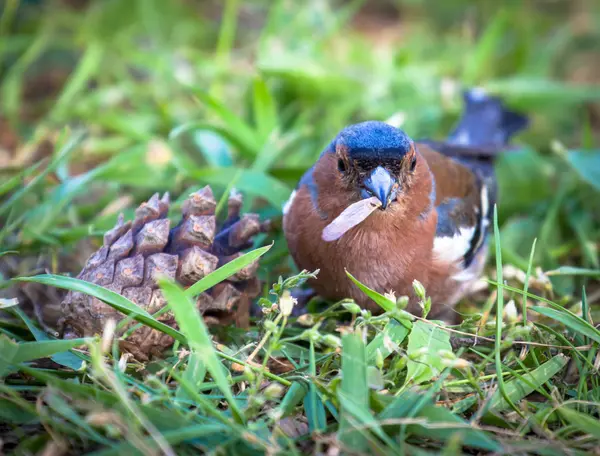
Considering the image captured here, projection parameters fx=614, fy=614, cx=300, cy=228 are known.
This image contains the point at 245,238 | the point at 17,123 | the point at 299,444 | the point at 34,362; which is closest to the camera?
the point at 299,444

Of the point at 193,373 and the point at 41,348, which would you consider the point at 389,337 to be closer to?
the point at 193,373

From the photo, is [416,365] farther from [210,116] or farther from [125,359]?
[210,116]

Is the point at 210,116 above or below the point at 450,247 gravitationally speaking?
above

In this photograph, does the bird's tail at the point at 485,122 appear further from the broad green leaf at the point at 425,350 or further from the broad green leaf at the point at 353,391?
the broad green leaf at the point at 353,391

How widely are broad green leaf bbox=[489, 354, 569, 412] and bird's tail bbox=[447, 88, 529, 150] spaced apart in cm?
196

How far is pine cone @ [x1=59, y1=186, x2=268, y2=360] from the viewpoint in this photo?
8.15 ft

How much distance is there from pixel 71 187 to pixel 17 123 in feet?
4.67

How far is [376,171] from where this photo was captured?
2545 millimetres

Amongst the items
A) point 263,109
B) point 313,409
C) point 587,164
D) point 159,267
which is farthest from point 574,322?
point 263,109

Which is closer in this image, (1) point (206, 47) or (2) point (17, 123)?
(2) point (17, 123)

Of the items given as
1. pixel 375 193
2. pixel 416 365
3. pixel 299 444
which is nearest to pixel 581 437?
pixel 416 365

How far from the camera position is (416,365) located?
2320 millimetres

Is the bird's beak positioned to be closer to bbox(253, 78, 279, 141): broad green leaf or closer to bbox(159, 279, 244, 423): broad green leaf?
bbox(159, 279, 244, 423): broad green leaf

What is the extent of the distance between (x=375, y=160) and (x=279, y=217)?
97 cm
